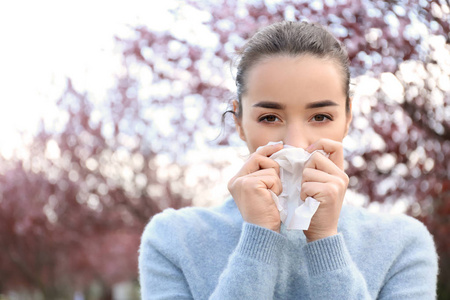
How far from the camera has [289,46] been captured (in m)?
2.11

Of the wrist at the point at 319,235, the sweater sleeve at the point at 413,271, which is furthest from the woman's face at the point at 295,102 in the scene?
the sweater sleeve at the point at 413,271

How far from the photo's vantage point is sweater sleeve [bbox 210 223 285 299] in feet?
6.15

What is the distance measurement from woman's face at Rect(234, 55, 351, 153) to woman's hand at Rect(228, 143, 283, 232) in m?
0.11

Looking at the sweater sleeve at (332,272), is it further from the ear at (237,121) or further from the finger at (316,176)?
the ear at (237,121)

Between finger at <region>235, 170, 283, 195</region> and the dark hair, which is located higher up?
the dark hair

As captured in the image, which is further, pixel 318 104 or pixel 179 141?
pixel 179 141

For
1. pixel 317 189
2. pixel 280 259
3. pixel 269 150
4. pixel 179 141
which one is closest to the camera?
pixel 317 189

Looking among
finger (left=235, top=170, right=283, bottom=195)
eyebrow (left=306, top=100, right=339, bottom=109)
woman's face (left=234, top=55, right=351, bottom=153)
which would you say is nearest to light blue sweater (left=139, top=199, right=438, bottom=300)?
finger (left=235, top=170, right=283, bottom=195)

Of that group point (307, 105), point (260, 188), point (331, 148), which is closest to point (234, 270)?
point (260, 188)

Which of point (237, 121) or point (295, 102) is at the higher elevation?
point (295, 102)

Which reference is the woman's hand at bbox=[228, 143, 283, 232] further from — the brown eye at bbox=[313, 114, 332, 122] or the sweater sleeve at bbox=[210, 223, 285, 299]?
the brown eye at bbox=[313, 114, 332, 122]

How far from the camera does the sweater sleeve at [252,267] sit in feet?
6.15

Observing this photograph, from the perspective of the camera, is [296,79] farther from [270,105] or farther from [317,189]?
[317,189]

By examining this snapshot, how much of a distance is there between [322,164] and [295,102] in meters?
0.27
